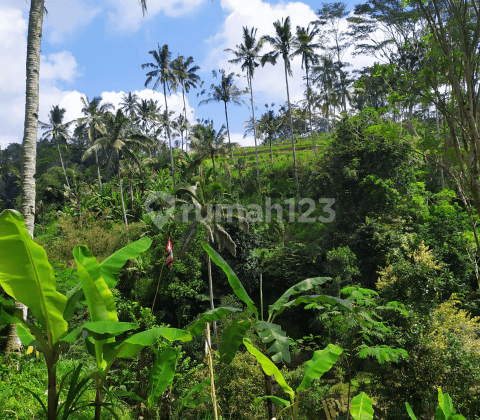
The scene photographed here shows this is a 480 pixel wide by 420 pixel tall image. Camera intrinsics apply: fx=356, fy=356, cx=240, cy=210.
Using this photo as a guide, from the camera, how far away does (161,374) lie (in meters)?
3.58

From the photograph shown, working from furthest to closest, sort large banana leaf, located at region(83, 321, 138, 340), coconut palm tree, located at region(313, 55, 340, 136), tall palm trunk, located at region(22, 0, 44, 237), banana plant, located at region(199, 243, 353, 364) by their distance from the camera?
coconut palm tree, located at region(313, 55, 340, 136), tall palm trunk, located at region(22, 0, 44, 237), banana plant, located at region(199, 243, 353, 364), large banana leaf, located at region(83, 321, 138, 340)

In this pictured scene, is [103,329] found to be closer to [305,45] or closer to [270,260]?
[270,260]

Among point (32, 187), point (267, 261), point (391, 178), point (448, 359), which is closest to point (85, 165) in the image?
point (267, 261)

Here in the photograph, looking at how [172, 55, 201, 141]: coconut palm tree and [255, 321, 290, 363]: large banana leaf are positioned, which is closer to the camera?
[255, 321, 290, 363]: large banana leaf

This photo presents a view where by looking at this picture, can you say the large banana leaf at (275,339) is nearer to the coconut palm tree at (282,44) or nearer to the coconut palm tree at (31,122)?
the coconut palm tree at (31,122)

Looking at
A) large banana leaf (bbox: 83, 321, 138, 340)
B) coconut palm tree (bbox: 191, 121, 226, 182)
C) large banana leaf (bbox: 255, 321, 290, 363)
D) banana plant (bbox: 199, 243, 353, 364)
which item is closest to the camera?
large banana leaf (bbox: 83, 321, 138, 340)

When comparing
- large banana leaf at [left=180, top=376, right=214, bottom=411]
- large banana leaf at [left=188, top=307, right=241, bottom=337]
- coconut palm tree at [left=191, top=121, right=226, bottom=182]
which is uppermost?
coconut palm tree at [left=191, top=121, right=226, bottom=182]

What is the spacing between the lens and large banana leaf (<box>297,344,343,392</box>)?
339 centimetres

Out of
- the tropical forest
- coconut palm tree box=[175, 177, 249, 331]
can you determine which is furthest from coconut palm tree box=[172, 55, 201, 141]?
coconut palm tree box=[175, 177, 249, 331]

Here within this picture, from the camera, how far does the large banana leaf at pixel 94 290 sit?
2.70 m

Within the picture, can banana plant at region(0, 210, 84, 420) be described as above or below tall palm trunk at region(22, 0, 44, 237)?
below

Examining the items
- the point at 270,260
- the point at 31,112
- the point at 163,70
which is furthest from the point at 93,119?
the point at 31,112

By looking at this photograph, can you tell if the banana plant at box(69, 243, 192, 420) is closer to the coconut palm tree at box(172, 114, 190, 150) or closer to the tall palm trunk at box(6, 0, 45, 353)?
the tall palm trunk at box(6, 0, 45, 353)

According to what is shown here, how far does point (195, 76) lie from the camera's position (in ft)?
112
